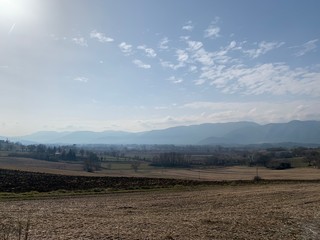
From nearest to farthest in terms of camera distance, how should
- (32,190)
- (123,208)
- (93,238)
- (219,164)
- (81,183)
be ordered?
(93,238), (123,208), (32,190), (81,183), (219,164)

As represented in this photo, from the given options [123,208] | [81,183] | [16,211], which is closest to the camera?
[16,211]

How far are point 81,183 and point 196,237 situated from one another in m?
36.2

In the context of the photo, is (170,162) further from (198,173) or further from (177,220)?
(177,220)

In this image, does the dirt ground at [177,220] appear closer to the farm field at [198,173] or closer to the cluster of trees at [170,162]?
the farm field at [198,173]

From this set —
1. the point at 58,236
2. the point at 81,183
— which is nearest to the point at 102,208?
the point at 58,236

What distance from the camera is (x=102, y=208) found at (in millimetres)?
27219

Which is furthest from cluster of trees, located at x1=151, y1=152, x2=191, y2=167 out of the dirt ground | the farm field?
the dirt ground

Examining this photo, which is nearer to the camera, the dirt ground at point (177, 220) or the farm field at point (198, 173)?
the dirt ground at point (177, 220)

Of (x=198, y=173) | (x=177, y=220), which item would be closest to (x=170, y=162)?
(x=198, y=173)

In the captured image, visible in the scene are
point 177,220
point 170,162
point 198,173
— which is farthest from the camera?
point 170,162

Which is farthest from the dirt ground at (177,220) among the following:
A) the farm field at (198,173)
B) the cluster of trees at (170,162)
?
the cluster of trees at (170,162)

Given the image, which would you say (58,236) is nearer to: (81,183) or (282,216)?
(282,216)

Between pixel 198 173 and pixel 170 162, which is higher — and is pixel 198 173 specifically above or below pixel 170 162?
below

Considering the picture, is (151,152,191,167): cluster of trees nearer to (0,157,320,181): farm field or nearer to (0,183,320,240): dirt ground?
(0,157,320,181): farm field
